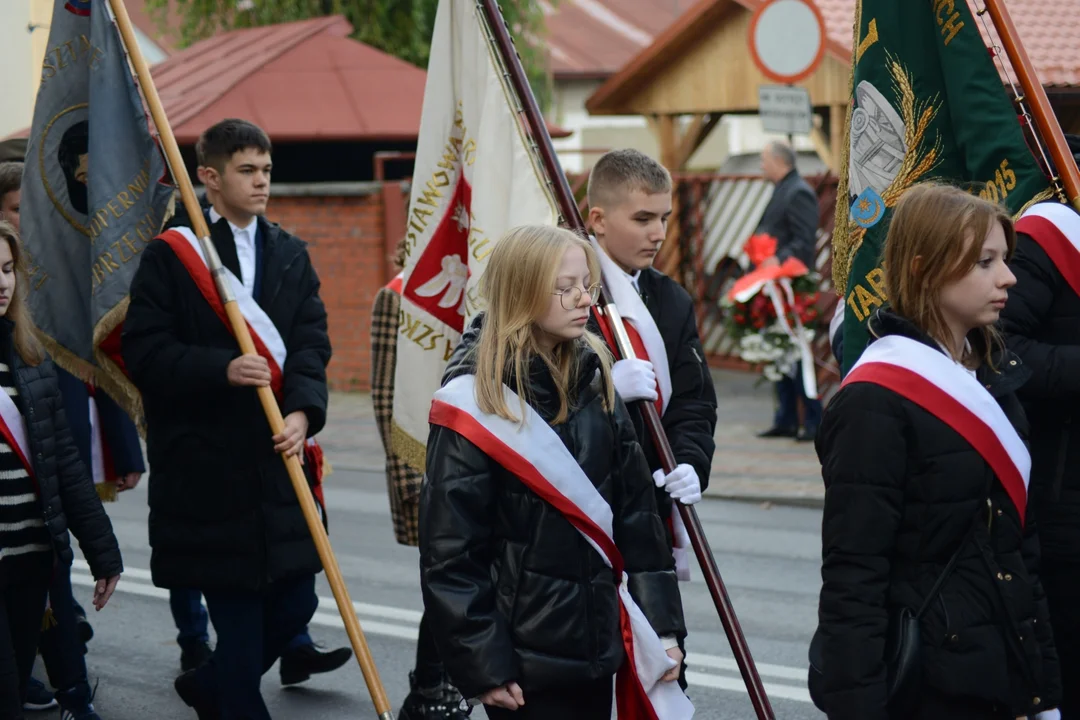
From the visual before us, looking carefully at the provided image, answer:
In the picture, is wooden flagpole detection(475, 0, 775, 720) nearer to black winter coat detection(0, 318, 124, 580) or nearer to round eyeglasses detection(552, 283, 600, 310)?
round eyeglasses detection(552, 283, 600, 310)

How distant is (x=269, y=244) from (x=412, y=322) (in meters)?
0.54

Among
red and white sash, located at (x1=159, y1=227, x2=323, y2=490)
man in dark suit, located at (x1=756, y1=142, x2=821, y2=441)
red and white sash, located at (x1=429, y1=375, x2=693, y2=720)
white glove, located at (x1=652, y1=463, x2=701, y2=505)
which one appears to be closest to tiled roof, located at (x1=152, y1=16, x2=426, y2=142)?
man in dark suit, located at (x1=756, y1=142, x2=821, y2=441)

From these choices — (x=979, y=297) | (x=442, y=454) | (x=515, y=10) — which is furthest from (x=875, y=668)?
(x=515, y=10)

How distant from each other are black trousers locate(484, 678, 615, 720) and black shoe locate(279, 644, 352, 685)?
2403mm

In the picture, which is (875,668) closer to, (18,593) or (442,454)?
(442,454)

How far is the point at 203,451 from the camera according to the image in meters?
5.28

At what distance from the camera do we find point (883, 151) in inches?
179

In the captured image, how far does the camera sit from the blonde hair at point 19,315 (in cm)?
481

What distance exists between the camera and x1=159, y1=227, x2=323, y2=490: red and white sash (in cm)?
525

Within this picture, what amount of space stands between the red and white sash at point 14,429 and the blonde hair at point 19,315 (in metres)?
0.14

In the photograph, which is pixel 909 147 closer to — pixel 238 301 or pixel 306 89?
pixel 238 301

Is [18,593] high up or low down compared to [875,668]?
down

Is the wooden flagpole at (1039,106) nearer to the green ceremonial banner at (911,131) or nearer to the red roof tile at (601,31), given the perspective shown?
the green ceremonial banner at (911,131)

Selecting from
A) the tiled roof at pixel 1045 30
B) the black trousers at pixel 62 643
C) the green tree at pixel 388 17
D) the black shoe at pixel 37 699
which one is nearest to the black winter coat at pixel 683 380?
the black trousers at pixel 62 643
